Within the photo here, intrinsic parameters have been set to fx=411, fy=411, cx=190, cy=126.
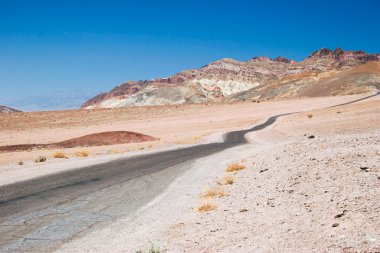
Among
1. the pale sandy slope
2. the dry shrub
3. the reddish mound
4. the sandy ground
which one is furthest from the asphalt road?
the sandy ground

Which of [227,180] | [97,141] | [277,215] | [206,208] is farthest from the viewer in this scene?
[97,141]

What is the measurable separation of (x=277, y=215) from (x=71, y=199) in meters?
7.54

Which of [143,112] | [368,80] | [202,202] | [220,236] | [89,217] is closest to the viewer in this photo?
[220,236]

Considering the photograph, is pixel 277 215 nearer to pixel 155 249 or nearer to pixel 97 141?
pixel 155 249

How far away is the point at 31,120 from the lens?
8756cm

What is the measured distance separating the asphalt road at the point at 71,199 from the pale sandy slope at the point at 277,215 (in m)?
0.79

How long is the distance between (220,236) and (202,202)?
4.17m

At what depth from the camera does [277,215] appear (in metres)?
9.40

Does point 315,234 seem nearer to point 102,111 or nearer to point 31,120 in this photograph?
point 31,120

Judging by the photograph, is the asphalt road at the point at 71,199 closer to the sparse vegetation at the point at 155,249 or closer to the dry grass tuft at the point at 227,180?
the dry grass tuft at the point at 227,180

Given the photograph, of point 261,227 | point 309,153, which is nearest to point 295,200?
point 261,227

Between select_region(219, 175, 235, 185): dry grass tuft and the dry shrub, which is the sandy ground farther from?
the dry shrub

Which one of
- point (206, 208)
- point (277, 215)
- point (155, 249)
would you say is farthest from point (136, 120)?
point (155, 249)

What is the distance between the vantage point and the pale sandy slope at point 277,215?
7.25 meters
